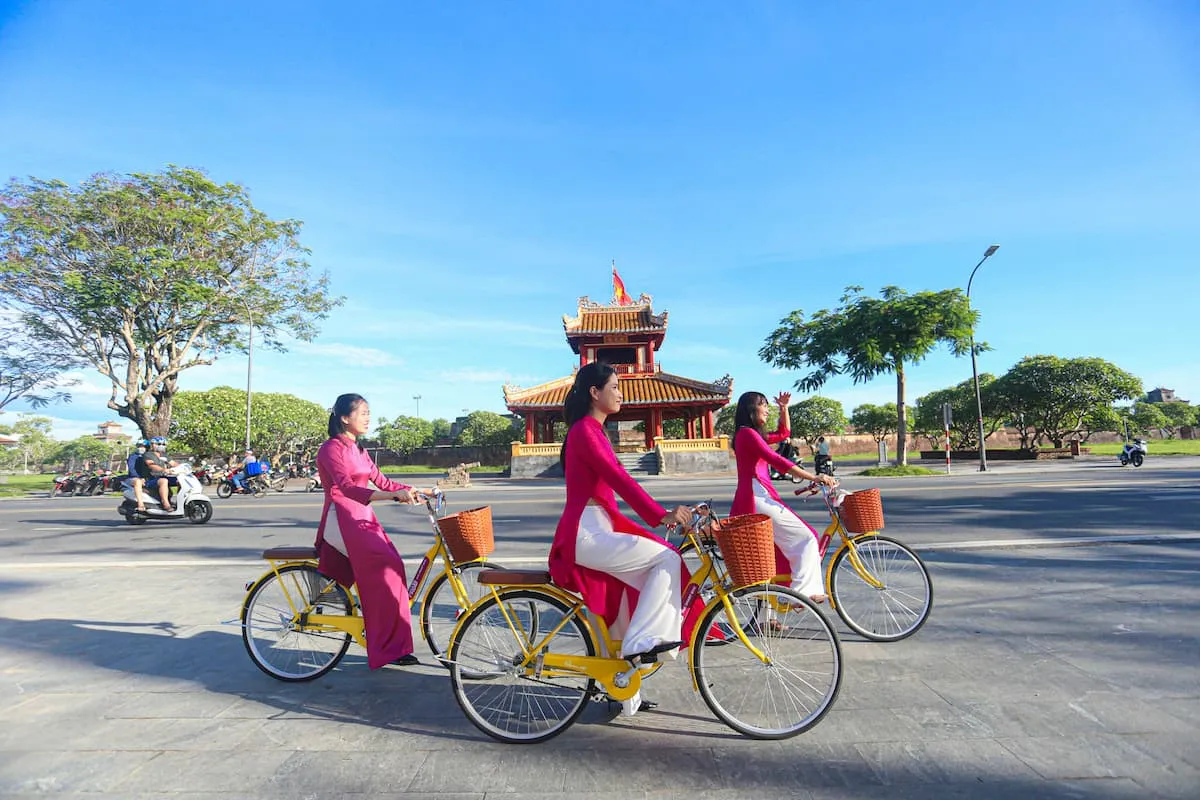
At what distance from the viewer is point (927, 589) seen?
3957mm

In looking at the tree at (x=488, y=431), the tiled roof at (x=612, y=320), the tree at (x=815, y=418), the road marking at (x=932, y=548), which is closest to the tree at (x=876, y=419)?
the tree at (x=815, y=418)

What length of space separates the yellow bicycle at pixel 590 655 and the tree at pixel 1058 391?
1545 inches

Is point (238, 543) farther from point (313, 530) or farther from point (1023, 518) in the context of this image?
point (1023, 518)

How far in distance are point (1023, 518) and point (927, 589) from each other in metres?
6.35

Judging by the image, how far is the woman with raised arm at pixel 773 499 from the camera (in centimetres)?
357

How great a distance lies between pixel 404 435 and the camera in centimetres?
4688

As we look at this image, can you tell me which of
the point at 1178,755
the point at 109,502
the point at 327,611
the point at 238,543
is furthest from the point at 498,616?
the point at 109,502

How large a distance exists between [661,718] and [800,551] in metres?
1.27

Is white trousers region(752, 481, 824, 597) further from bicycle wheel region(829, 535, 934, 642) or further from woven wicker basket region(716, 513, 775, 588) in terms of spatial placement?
woven wicker basket region(716, 513, 775, 588)

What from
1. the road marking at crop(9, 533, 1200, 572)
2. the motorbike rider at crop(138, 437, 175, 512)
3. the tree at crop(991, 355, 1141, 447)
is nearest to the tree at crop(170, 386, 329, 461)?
the motorbike rider at crop(138, 437, 175, 512)

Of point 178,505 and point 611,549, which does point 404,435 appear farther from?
point 611,549

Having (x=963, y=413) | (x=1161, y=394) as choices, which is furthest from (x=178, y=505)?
(x=1161, y=394)

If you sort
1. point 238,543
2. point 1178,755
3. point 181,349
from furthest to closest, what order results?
point 181,349 < point 238,543 < point 1178,755

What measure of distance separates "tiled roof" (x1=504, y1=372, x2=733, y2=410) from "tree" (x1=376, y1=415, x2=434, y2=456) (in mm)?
18694
